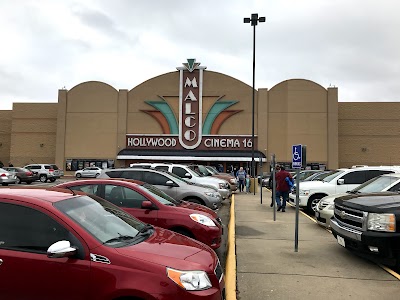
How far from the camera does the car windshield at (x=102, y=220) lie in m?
3.62

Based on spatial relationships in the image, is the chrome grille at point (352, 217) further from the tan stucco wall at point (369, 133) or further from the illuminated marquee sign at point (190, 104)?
the tan stucco wall at point (369, 133)

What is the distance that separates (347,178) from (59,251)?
1170 centimetres

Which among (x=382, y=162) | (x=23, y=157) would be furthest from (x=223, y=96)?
(x=23, y=157)

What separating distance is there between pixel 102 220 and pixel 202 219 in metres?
2.84

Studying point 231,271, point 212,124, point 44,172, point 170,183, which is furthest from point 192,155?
point 231,271

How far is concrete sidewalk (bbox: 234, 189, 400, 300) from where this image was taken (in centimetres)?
507

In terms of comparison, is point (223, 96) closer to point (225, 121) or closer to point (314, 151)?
point (225, 121)

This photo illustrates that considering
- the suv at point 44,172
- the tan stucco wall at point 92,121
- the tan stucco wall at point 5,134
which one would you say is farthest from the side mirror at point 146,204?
the tan stucco wall at point 5,134

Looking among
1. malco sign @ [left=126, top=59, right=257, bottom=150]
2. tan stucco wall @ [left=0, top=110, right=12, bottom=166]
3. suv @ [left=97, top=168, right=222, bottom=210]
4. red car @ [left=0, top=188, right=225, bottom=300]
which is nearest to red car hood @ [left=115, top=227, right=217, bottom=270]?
red car @ [left=0, top=188, right=225, bottom=300]

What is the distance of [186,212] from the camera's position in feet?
21.6

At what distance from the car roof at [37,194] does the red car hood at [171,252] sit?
97 cm

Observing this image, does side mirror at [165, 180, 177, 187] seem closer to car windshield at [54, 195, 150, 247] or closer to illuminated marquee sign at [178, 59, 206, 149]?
car windshield at [54, 195, 150, 247]

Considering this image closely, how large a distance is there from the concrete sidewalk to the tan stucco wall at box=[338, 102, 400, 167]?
35.5 m

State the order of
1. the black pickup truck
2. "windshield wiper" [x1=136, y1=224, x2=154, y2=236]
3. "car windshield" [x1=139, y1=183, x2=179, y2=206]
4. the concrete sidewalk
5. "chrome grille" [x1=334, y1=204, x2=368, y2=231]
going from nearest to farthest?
"windshield wiper" [x1=136, y1=224, x2=154, y2=236]
the concrete sidewalk
the black pickup truck
"chrome grille" [x1=334, y1=204, x2=368, y2=231]
"car windshield" [x1=139, y1=183, x2=179, y2=206]
